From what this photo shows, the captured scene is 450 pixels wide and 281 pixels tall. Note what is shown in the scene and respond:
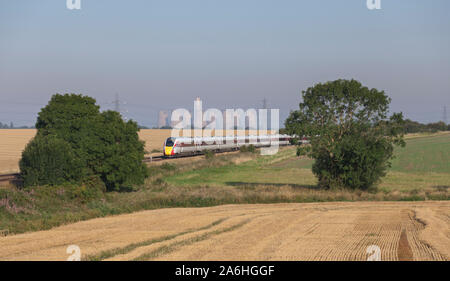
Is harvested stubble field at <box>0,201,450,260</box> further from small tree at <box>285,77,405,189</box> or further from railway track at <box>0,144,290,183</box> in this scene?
railway track at <box>0,144,290,183</box>

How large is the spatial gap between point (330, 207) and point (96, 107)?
19.2 meters

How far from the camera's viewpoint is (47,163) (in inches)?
1192

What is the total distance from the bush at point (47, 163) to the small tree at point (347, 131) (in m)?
14.0

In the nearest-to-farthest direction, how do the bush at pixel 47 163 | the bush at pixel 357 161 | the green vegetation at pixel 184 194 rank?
1. the green vegetation at pixel 184 194
2. the bush at pixel 47 163
3. the bush at pixel 357 161

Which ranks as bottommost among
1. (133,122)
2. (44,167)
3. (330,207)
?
(330,207)

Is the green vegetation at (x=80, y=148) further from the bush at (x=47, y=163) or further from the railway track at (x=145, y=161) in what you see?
the railway track at (x=145, y=161)

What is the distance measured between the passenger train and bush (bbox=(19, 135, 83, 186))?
26.5m

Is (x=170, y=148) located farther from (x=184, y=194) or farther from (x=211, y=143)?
(x=184, y=194)

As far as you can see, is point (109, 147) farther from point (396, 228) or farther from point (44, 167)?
point (396, 228)

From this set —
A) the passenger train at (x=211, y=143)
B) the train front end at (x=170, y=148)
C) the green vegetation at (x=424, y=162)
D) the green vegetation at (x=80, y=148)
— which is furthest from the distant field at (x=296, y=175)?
the green vegetation at (x=80, y=148)

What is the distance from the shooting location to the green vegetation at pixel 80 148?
99.7 ft

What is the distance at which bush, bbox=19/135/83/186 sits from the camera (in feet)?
98.6
